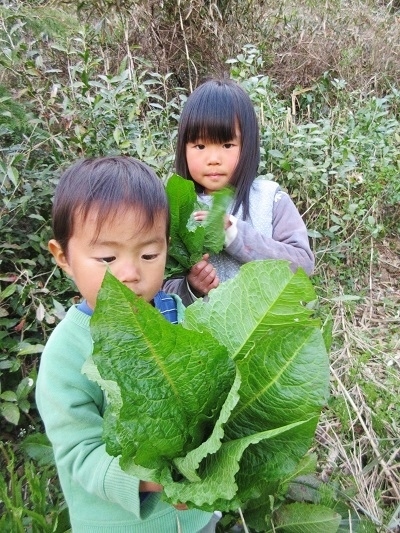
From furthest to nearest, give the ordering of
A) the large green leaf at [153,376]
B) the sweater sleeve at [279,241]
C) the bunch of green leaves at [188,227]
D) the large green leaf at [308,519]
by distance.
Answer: the sweater sleeve at [279,241] → the large green leaf at [308,519] → the bunch of green leaves at [188,227] → the large green leaf at [153,376]

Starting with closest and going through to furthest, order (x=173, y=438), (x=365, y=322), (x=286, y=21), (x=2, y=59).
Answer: (x=173, y=438)
(x=2, y=59)
(x=365, y=322)
(x=286, y=21)

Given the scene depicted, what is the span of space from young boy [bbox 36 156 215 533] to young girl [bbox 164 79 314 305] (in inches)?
20.8

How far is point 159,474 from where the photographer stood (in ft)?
1.69

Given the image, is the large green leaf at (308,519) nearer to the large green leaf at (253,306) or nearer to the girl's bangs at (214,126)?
the large green leaf at (253,306)

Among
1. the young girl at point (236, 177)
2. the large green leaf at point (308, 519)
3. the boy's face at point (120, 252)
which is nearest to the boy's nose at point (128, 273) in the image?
the boy's face at point (120, 252)

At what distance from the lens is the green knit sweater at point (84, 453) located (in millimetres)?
663

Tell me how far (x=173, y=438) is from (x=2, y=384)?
4.06ft

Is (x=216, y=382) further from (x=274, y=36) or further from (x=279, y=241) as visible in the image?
(x=274, y=36)

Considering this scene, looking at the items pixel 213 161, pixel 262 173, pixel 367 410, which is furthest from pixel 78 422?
pixel 262 173

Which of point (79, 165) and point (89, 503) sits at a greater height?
point (79, 165)

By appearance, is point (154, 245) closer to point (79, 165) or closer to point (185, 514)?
point (79, 165)

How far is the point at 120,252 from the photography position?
2.37 ft

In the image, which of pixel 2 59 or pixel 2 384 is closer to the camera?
pixel 2 384

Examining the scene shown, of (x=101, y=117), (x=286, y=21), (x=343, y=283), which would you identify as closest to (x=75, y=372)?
(x=101, y=117)
